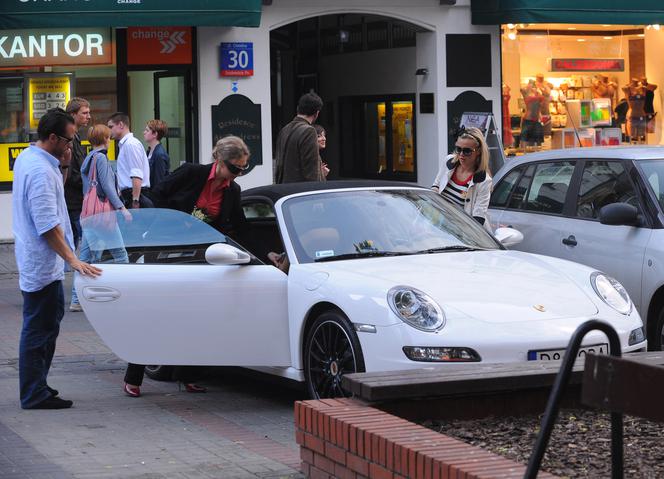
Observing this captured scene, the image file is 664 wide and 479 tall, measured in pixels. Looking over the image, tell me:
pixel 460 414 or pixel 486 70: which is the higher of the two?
pixel 486 70

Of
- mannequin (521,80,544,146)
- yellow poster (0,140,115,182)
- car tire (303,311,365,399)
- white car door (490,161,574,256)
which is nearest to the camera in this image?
car tire (303,311,365,399)

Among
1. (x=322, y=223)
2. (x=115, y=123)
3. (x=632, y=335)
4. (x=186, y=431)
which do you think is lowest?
(x=186, y=431)

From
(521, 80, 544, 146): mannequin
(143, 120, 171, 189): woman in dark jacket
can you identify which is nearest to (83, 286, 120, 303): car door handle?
(143, 120, 171, 189): woman in dark jacket

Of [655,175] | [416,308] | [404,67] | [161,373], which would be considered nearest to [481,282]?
[416,308]

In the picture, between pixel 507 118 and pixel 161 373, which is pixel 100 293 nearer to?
pixel 161 373

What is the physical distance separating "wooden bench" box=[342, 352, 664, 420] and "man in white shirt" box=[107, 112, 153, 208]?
750 centimetres

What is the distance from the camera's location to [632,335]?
25.1ft

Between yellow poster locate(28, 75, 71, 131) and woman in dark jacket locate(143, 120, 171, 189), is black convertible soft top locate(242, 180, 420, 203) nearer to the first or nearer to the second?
woman in dark jacket locate(143, 120, 171, 189)

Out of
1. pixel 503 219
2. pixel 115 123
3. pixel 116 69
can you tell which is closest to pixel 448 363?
pixel 503 219

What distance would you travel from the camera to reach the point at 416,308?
7.24m

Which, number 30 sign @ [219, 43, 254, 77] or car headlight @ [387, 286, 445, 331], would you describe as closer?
car headlight @ [387, 286, 445, 331]

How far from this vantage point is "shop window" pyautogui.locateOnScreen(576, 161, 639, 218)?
9709mm

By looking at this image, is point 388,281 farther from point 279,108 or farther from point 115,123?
point 279,108

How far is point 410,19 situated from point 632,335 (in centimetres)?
1277
